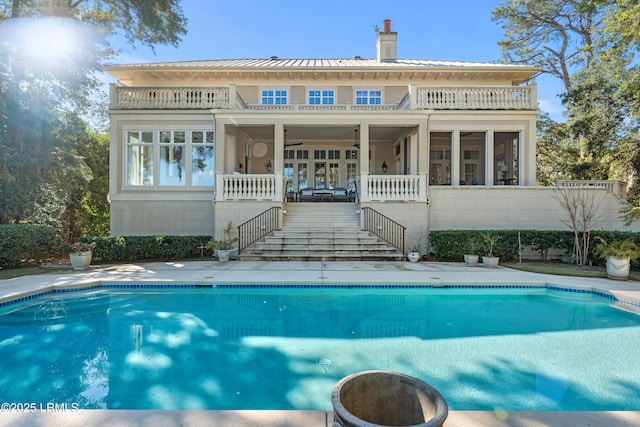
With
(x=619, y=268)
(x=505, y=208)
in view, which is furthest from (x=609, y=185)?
(x=619, y=268)

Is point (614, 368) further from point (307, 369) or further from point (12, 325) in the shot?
point (12, 325)

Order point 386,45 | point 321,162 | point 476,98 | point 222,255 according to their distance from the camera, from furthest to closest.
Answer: point 386,45, point 321,162, point 476,98, point 222,255

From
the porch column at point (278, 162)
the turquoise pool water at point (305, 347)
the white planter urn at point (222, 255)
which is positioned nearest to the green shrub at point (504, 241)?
the turquoise pool water at point (305, 347)

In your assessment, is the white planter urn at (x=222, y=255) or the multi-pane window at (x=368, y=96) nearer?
the white planter urn at (x=222, y=255)

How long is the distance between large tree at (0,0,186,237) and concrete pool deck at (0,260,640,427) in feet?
14.5

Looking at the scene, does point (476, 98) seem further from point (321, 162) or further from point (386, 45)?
point (321, 162)

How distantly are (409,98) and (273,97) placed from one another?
6909 millimetres

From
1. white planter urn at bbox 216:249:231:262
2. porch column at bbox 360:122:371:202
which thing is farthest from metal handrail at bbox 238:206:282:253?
porch column at bbox 360:122:371:202

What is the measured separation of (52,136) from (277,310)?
11012 millimetres

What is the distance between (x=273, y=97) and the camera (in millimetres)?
→ 16453

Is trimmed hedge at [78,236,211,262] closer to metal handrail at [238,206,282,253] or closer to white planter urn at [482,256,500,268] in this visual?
metal handrail at [238,206,282,253]

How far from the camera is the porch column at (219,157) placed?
39.6ft

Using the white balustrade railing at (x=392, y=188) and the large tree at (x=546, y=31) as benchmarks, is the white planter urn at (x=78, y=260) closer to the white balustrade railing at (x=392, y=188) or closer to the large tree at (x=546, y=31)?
the white balustrade railing at (x=392, y=188)

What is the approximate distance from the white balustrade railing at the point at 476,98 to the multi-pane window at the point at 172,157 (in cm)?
997
